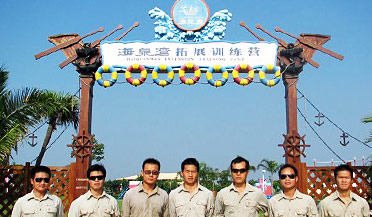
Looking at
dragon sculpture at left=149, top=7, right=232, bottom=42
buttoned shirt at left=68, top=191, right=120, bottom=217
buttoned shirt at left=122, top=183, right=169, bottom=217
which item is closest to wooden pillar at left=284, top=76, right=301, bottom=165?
dragon sculpture at left=149, top=7, right=232, bottom=42

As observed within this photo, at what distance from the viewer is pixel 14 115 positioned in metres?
7.29

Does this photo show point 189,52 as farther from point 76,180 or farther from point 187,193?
point 187,193

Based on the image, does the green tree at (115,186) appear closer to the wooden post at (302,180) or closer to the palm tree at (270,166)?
the palm tree at (270,166)

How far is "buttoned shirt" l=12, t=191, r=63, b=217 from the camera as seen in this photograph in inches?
164

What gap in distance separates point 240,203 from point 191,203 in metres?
0.48

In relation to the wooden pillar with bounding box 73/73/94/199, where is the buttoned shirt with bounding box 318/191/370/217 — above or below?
below

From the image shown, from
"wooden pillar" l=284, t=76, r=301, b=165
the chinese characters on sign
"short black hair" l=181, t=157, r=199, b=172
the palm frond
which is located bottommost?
"short black hair" l=181, t=157, r=199, b=172

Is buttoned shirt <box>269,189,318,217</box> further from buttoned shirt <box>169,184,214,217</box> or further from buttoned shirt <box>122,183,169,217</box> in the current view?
buttoned shirt <box>122,183,169,217</box>

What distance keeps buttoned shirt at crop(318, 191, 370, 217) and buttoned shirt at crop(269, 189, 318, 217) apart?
241 millimetres

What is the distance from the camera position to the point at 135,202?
4109mm

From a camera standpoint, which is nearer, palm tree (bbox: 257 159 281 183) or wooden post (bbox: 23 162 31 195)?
wooden post (bbox: 23 162 31 195)

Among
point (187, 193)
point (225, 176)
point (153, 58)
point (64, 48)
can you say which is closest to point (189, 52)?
point (153, 58)

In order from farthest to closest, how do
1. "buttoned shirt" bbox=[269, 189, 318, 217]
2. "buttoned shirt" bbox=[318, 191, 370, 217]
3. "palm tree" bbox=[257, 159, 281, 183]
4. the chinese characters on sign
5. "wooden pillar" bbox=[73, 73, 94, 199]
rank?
1. "palm tree" bbox=[257, 159, 281, 183]
2. the chinese characters on sign
3. "wooden pillar" bbox=[73, 73, 94, 199]
4. "buttoned shirt" bbox=[318, 191, 370, 217]
5. "buttoned shirt" bbox=[269, 189, 318, 217]

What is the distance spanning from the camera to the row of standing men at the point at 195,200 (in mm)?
4066
